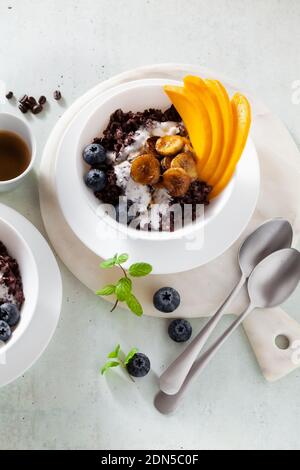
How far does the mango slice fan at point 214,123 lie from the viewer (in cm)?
236

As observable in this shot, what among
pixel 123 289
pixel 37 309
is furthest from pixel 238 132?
pixel 37 309

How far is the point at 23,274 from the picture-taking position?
2.36 metres

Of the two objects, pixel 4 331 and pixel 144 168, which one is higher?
pixel 144 168

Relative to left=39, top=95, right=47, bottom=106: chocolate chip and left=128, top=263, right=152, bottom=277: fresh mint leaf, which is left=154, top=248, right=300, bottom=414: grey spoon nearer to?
left=128, top=263, right=152, bottom=277: fresh mint leaf

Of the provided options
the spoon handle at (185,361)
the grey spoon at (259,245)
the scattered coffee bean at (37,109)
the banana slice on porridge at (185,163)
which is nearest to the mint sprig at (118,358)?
A: the spoon handle at (185,361)

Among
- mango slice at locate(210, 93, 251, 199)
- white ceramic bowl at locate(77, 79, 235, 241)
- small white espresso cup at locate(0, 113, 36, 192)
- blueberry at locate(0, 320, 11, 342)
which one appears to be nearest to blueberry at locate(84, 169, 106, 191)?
white ceramic bowl at locate(77, 79, 235, 241)

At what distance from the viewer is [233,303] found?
2625 mm

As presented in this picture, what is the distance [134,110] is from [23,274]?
748 mm

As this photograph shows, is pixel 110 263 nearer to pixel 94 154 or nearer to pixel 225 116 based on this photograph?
pixel 94 154

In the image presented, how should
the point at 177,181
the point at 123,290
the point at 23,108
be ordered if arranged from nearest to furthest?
the point at 177,181 → the point at 123,290 → the point at 23,108

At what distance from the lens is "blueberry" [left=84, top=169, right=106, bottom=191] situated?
242cm

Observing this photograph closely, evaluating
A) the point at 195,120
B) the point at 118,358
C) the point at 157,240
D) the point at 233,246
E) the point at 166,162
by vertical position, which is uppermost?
the point at 195,120

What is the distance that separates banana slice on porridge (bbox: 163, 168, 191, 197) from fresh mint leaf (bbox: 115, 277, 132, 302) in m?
0.37

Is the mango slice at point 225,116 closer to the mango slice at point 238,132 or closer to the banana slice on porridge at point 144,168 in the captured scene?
the mango slice at point 238,132
